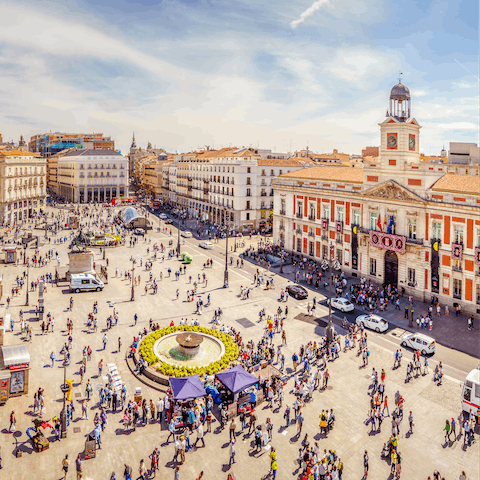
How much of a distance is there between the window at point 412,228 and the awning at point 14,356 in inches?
1409

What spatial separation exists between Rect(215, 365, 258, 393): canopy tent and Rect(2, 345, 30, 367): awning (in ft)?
36.5

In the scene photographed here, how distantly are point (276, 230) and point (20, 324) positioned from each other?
3826 cm

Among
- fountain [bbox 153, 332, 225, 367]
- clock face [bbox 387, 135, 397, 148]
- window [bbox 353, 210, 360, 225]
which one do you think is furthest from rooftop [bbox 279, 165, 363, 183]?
fountain [bbox 153, 332, 225, 367]

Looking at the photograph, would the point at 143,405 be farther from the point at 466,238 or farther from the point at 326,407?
the point at 466,238

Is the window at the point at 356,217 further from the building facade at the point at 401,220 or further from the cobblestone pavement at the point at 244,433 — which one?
the cobblestone pavement at the point at 244,433

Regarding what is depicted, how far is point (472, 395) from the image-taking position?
22547 millimetres

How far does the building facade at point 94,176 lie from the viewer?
395 feet

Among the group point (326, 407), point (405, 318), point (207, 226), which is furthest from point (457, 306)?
point (207, 226)

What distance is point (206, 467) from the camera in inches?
754

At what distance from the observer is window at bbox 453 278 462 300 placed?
38.8 m

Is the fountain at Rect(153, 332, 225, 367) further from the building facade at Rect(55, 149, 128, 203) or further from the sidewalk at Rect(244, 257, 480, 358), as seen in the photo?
the building facade at Rect(55, 149, 128, 203)

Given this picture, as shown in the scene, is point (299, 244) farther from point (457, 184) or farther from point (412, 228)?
point (457, 184)

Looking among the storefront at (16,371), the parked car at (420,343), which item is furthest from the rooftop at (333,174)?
the storefront at (16,371)

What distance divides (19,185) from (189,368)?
77.3m
